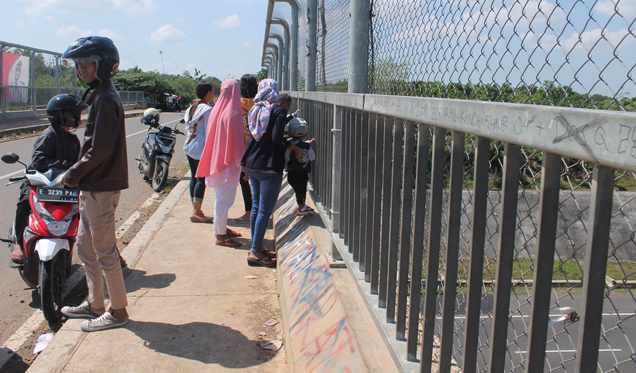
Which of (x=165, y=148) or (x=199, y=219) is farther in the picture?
(x=165, y=148)

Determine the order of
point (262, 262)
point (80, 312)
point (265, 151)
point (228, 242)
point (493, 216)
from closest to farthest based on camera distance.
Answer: point (493, 216)
point (80, 312)
point (265, 151)
point (262, 262)
point (228, 242)

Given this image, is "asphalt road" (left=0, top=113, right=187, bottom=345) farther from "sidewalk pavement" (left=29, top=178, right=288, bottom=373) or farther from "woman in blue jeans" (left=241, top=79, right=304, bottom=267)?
"woman in blue jeans" (left=241, top=79, right=304, bottom=267)

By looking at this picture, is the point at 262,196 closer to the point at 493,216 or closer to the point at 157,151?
the point at 493,216

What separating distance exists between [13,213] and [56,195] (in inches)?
146

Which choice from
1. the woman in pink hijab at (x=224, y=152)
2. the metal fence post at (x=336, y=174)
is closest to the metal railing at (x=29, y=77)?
the woman in pink hijab at (x=224, y=152)

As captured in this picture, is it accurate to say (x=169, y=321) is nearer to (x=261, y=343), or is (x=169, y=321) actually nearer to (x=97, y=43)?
(x=261, y=343)

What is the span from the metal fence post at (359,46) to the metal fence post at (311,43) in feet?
8.37

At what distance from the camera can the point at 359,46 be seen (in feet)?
11.9

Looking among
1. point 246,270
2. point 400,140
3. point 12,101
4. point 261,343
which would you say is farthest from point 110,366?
point 12,101

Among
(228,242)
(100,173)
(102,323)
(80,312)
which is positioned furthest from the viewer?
(228,242)

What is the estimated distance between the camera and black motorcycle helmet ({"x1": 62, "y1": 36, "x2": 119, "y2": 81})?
3674 mm

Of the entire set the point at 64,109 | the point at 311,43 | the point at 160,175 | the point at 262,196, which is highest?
the point at 311,43

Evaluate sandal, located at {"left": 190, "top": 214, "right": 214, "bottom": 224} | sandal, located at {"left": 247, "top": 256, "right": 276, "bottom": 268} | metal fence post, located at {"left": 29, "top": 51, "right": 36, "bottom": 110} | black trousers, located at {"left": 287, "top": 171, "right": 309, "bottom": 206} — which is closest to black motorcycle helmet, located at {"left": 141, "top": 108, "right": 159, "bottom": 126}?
sandal, located at {"left": 190, "top": 214, "right": 214, "bottom": 224}

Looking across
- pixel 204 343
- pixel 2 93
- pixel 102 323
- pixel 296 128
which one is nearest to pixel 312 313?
pixel 204 343
